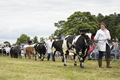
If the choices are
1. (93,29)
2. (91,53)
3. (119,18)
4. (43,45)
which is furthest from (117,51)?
(119,18)

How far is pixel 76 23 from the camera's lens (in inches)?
2386

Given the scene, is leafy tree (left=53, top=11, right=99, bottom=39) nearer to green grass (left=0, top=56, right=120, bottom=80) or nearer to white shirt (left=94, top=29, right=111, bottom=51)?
white shirt (left=94, top=29, right=111, bottom=51)

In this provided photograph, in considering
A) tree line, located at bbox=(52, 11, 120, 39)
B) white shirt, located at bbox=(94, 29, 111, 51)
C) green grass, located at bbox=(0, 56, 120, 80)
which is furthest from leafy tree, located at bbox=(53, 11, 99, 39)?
green grass, located at bbox=(0, 56, 120, 80)

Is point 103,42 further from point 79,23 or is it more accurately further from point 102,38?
point 79,23

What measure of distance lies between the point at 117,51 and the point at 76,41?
620cm

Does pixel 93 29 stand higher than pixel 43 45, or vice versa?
pixel 93 29

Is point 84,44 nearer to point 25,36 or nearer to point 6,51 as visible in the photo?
point 6,51

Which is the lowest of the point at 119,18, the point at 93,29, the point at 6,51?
the point at 6,51

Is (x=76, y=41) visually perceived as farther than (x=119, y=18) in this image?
No

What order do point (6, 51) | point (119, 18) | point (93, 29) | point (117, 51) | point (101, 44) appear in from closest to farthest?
point (101, 44) < point (117, 51) < point (6, 51) < point (93, 29) < point (119, 18)

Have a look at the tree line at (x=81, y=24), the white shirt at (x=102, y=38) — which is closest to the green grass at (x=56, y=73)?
the white shirt at (x=102, y=38)

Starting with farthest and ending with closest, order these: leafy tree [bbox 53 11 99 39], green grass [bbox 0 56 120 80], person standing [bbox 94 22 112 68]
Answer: leafy tree [bbox 53 11 99 39] → person standing [bbox 94 22 112 68] → green grass [bbox 0 56 120 80]

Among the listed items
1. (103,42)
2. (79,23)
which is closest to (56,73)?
(103,42)

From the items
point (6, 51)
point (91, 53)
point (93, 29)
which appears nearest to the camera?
point (91, 53)
